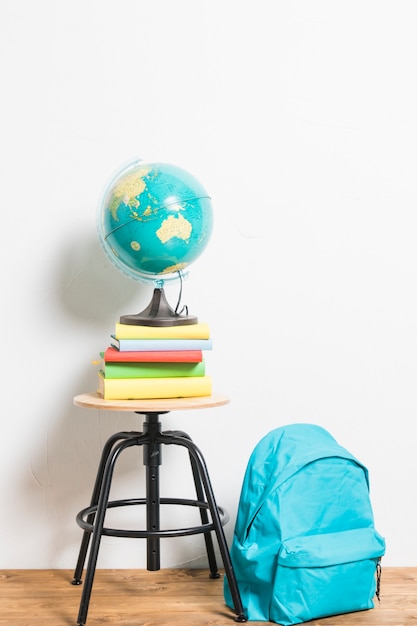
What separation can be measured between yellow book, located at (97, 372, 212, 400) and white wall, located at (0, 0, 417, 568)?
13.8 inches

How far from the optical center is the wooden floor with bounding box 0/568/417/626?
1807 millimetres

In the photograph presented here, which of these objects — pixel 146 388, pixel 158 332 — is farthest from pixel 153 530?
pixel 158 332

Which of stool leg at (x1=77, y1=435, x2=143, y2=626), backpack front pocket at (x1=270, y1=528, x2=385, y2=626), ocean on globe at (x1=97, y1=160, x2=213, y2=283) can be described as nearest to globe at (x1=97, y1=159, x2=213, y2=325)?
ocean on globe at (x1=97, y1=160, x2=213, y2=283)

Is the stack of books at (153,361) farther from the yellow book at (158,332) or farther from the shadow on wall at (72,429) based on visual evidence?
the shadow on wall at (72,429)

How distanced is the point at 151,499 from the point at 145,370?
0.32 m

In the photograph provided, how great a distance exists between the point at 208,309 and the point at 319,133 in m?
0.56

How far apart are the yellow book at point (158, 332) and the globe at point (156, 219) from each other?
0.13 ft

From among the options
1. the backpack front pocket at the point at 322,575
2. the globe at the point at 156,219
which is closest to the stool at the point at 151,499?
the backpack front pocket at the point at 322,575

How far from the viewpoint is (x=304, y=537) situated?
180 cm

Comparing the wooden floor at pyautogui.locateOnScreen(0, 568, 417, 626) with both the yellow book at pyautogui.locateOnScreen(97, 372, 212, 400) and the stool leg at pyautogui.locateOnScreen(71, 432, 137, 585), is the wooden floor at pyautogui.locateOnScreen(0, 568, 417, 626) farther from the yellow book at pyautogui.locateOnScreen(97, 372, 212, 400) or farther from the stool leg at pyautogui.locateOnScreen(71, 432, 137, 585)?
the yellow book at pyautogui.locateOnScreen(97, 372, 212, 400)

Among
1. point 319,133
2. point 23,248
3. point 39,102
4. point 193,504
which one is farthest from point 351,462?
point 39,102

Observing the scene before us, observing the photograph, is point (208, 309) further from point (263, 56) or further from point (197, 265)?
point (263, 56)

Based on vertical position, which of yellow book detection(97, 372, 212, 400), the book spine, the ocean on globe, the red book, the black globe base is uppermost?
the ocean on globe

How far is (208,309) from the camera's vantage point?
220cm
